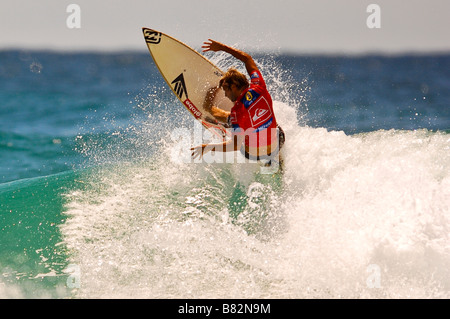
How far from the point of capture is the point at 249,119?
190 inches

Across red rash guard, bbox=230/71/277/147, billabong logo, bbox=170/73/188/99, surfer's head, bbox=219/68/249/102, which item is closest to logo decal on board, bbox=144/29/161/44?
billabong logo, bbox=170/73/188/99

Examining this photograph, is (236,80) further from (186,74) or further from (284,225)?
(284,225)

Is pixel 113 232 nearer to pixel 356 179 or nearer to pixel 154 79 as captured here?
pixel 356 179

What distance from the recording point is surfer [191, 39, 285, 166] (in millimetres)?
4793

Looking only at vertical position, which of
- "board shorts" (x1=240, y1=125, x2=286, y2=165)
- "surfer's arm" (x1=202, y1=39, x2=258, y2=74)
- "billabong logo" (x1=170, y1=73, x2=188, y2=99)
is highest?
"surfer's arm" (x1=202, y1=39, x2=258, y2=74)

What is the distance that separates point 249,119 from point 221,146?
376mm

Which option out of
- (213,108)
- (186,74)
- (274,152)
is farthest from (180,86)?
(274,152)

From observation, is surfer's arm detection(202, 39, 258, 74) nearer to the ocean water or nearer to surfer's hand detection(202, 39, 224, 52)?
surfer's hand detection(202, 39, 224, 52)

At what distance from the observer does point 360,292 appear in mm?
3770

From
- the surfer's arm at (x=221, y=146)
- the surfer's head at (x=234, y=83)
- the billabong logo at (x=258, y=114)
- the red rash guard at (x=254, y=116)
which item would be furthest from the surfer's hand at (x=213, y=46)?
the surfer's arm at (x=221, y=146)

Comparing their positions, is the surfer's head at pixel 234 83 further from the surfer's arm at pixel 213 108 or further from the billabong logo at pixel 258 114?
the surfer's arm at pixel 213 108

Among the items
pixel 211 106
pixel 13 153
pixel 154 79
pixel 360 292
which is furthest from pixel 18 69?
pixel 360 292

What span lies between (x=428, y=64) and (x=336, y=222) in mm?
16703

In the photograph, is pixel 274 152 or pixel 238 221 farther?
pixel 274 152
